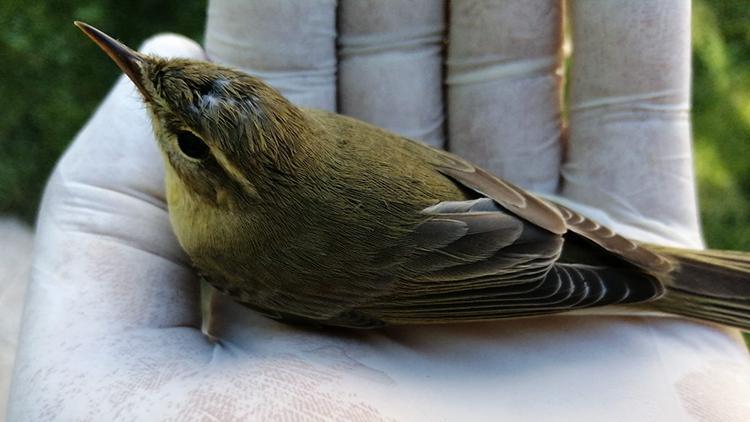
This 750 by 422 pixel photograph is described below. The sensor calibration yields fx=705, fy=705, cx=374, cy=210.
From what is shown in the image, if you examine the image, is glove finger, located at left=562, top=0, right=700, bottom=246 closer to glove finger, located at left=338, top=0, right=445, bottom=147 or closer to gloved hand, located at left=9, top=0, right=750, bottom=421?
gloved hand, located at left=9, top=0, right=750, bottom=421

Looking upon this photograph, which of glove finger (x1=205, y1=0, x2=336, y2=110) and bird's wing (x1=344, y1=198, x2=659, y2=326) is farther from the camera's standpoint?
glove finger (x1=205, y1=0, x2=336, y2=110)

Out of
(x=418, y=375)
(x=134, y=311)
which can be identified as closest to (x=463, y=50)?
(x=418, y=375)

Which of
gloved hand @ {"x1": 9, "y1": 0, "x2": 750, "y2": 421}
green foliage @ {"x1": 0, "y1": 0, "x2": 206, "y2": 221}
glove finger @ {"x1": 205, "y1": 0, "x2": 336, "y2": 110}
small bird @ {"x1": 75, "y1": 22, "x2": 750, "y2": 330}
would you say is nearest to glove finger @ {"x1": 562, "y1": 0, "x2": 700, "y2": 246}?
gloved hand @ {"x1": 9, "y1": 0, "x2": 750, "y2": 421}

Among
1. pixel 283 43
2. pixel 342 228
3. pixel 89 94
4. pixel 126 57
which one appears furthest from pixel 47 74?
pixel 342 228

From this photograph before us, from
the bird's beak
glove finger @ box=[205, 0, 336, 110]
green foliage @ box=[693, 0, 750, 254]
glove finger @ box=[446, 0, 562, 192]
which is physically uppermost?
green foliage @ box=[693, 0, 750, 254]

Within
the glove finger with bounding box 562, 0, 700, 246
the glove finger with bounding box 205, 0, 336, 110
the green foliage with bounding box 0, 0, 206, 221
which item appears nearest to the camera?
the glove finger with bounding box 562, 0, 700, 246

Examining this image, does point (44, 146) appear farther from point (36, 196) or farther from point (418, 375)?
point (418, 375)

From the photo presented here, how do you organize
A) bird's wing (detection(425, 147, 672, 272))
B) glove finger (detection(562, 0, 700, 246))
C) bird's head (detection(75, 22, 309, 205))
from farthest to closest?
glove finger (detection(562, 0, 700, 246)) → bird's wing (detection(425, 147, 672, 272)) → bird's head (detection(75, 22, 309, 205))
